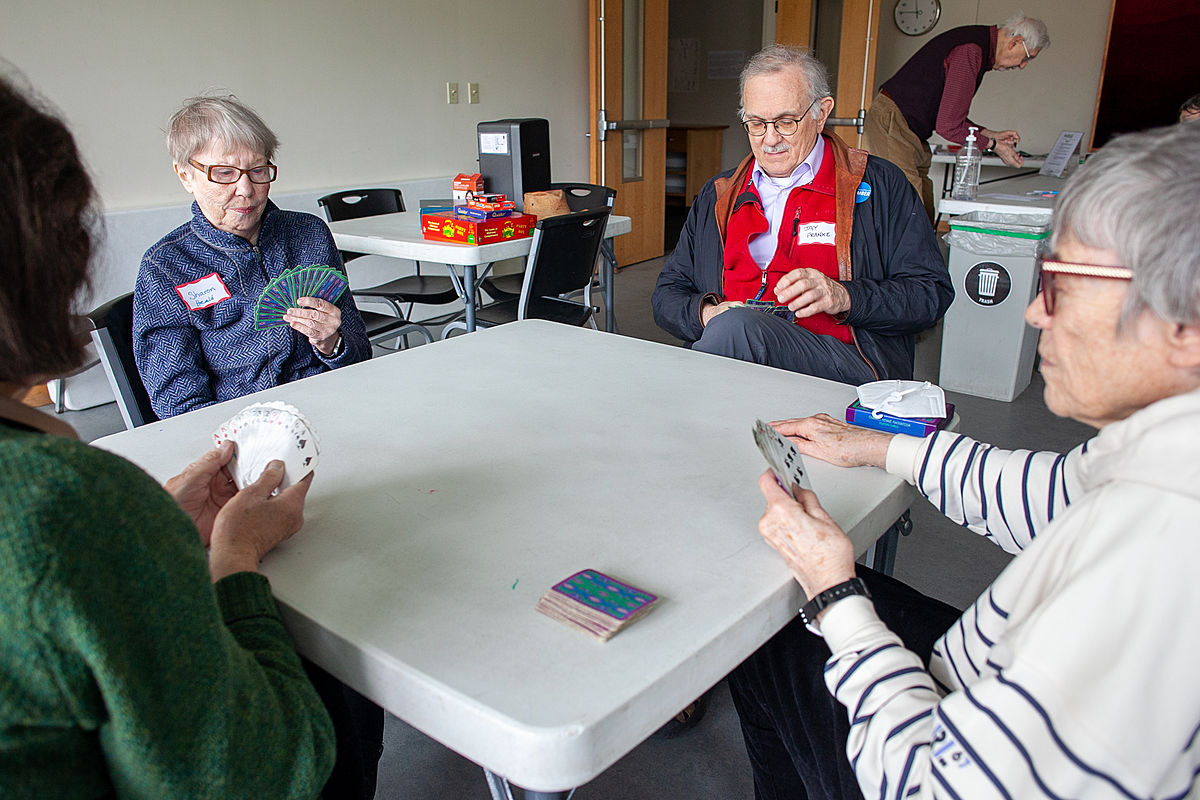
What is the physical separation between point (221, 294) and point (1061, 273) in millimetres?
1621

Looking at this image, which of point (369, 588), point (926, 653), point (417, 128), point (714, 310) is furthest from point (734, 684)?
point (417, 128)

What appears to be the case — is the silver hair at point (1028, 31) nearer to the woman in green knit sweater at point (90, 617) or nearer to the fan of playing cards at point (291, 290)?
the fan of playing cards at point (291, 290)

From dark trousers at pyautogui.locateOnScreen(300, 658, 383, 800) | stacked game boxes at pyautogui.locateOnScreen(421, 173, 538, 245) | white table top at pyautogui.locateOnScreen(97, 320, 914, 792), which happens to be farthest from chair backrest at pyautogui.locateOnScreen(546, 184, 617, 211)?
dark trousers at pyautogui.locateOnScreen(300, 658, 383, 800)

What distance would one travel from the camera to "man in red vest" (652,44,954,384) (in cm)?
183

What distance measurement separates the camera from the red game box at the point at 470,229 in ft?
9.59

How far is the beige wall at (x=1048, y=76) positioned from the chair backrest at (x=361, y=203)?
628 cm

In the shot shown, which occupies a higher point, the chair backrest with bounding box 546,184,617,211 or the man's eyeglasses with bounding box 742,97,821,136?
the man's eyeglasses with bounding box 742,97,821,136

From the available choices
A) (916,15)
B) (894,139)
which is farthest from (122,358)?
(916,15)

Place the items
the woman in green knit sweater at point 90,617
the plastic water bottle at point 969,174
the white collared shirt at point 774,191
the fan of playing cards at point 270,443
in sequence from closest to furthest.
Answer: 1. the woman in green knit sweater at point 90,617
2. the fan of playing cards at point 270,443
3. the white collared shirt at point 774,191
4. the plastic water bottle at point 969,174

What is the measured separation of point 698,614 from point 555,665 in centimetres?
14

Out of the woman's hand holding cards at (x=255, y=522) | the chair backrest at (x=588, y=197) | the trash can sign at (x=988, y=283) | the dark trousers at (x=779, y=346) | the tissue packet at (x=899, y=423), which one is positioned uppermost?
the chair backrest at (x=588, y=197)

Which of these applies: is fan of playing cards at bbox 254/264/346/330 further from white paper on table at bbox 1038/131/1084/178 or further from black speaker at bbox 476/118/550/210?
white paper on table at bbox 1038/131/1084/178

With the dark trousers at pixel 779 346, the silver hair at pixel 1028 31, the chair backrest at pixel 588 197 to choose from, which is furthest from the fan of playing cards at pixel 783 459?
the silver hair at pixel 1028 31

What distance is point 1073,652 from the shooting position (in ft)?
1.88
